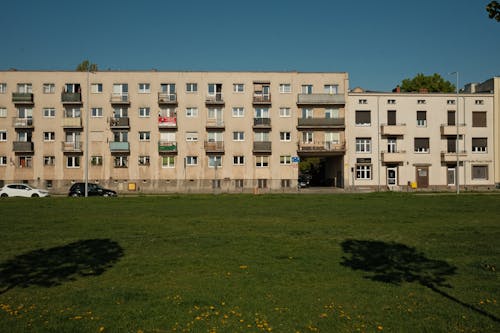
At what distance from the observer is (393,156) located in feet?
185

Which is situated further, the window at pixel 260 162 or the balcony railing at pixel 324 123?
the window at pixel 260 162

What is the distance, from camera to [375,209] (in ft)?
80.3

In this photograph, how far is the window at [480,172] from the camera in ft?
189

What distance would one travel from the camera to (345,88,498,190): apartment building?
57.2 metres

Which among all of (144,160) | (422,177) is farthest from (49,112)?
(422,177)

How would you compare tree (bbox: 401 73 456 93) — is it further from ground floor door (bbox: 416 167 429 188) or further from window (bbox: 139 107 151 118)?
window (bbox: 139 107 151 118)

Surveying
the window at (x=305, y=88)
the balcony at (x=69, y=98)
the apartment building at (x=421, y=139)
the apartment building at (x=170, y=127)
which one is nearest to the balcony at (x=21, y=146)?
the apartment building at (x=170, y=127)

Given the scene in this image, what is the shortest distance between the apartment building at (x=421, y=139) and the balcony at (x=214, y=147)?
17.2 meters

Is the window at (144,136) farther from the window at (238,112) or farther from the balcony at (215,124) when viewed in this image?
the window at (238,112)

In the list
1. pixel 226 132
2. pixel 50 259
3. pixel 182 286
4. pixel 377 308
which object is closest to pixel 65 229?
pixel 50 259

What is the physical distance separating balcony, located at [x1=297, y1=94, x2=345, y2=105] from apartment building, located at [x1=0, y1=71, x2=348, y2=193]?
135 mm

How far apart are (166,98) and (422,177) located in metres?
36.1

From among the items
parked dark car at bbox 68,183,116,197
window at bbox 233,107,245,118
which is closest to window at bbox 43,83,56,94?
parked dark car at bbox 68,183,116,197

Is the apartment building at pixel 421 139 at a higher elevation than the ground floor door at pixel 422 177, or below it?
higher
